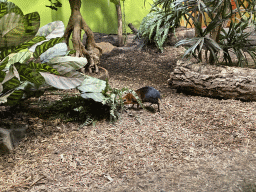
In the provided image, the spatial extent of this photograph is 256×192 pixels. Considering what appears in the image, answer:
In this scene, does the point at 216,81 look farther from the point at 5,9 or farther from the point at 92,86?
the point at 5,9

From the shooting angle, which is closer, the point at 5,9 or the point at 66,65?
the point at 5,9

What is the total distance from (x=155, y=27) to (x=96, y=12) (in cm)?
147

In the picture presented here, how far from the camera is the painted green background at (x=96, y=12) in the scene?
163 inches

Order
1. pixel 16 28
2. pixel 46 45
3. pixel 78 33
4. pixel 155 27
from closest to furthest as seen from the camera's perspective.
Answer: pixel 16 28 → pixel 46 45 → pixel 78 33 → pixel 155 27

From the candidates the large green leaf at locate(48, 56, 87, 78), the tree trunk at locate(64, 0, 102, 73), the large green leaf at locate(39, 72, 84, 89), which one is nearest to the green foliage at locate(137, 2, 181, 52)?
the tree trunk at locate(64, 0, 102, 73)

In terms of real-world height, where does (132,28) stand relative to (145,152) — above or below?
above

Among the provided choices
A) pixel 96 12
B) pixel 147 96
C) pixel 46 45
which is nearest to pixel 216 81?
pixel 147 96

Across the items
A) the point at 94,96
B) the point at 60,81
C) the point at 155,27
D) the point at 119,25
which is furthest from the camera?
the point at 119,25

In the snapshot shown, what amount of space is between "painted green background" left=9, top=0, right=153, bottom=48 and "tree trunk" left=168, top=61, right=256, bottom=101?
6.10 feet

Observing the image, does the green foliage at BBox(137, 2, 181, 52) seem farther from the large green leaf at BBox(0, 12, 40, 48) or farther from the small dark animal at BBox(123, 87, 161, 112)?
the large green leaf at BBox(0, 12, 40, 48)

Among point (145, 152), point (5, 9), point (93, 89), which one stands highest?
point (5, 9)

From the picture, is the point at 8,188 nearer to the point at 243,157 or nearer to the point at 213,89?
the point at 243,157

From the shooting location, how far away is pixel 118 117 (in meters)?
2.43

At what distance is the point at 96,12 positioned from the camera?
489 cm
